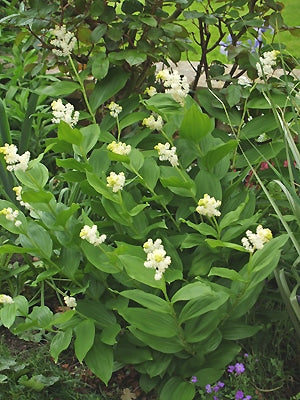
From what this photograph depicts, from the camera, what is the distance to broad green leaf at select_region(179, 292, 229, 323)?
1.89 meters

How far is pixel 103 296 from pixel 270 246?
24.8 inches

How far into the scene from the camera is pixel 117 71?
8.68ft

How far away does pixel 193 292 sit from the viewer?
5.93 feet

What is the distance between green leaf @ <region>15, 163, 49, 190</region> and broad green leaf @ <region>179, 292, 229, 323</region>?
57 centimetres

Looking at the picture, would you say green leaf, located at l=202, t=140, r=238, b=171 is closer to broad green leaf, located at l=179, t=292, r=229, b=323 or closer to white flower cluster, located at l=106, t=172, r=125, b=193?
white flower cluster, located at l=106, t=172, r=125, b=193

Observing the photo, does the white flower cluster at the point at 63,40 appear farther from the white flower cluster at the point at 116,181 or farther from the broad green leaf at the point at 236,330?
the broad green leaf at the point at 236,330

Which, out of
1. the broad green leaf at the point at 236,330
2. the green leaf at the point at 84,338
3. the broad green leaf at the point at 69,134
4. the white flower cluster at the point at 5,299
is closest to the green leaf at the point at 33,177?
the broad green leaf at the point at 69,134

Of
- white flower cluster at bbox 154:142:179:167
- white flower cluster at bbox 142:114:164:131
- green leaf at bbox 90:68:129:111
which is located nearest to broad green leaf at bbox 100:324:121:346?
white flower cluster at bbox 154:142:179:167

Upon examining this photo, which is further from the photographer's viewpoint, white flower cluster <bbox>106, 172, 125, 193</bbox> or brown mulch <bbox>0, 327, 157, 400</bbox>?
brown mulch <bbox>0, 327, 157, 400</bbox>

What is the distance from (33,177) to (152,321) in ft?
1.88

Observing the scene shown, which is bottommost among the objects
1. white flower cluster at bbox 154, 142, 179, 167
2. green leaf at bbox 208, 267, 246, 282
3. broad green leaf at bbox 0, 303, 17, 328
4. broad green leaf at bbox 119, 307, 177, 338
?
broad green leaf at bbox 0, 303, 17, 328

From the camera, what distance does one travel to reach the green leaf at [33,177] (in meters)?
2.08

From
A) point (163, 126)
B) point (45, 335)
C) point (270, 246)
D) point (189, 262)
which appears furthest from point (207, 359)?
point (163, 126)

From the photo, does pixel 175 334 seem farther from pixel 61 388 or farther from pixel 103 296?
pixel 61 388
